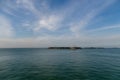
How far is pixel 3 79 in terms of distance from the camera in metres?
16.7

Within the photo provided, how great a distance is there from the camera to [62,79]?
1634 centimetres

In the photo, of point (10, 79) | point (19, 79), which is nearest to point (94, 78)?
point (19, 79)

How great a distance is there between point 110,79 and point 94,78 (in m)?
2.72

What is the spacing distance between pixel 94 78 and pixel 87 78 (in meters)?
1.28

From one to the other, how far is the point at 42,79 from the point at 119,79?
13.6 m

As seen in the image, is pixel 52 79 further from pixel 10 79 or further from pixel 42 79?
pixel 10 79

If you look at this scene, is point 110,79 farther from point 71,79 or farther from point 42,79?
point 42,79

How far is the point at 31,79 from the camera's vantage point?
16.4 meters

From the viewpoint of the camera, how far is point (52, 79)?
16.3 meters

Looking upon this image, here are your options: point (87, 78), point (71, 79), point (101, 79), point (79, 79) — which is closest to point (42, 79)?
point (71, 79)

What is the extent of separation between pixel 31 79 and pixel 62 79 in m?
5.53

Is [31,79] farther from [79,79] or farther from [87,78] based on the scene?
[87,78]

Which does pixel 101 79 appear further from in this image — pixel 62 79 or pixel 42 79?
pixel 42 79

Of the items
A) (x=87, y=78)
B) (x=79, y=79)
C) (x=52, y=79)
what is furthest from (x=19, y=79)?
(x=87, y=78)
